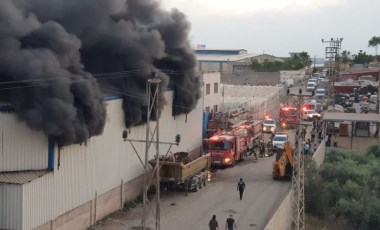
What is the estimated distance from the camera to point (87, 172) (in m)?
21.9

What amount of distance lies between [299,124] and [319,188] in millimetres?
7691

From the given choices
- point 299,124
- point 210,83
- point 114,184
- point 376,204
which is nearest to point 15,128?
point 114,184

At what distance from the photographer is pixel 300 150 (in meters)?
21.3

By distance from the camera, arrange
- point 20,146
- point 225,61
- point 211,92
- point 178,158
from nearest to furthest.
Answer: point 20,146
point 178,158
point 211,92
point 225,61

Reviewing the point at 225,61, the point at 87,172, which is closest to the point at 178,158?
the point at 87,172

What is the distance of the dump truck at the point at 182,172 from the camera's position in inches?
1021

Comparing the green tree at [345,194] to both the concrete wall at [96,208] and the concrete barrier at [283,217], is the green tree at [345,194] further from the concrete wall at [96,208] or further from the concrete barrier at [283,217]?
the concrete wall at [96,208]

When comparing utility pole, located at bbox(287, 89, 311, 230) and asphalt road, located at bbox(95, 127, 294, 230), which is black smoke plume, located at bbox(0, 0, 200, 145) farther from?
utility pole, located at bbox(287, 89, 311, 230)

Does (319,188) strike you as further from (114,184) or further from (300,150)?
(114,184)

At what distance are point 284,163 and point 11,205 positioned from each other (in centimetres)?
1616

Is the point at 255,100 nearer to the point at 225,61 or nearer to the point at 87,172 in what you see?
the point at 87,172

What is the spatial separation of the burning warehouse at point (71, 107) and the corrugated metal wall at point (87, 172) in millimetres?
37

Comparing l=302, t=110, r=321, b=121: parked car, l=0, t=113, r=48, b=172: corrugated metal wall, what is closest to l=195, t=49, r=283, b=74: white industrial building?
l=302, t=110, r=321, b=121: parked car

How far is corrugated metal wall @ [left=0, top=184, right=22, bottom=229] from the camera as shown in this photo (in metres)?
17.9
